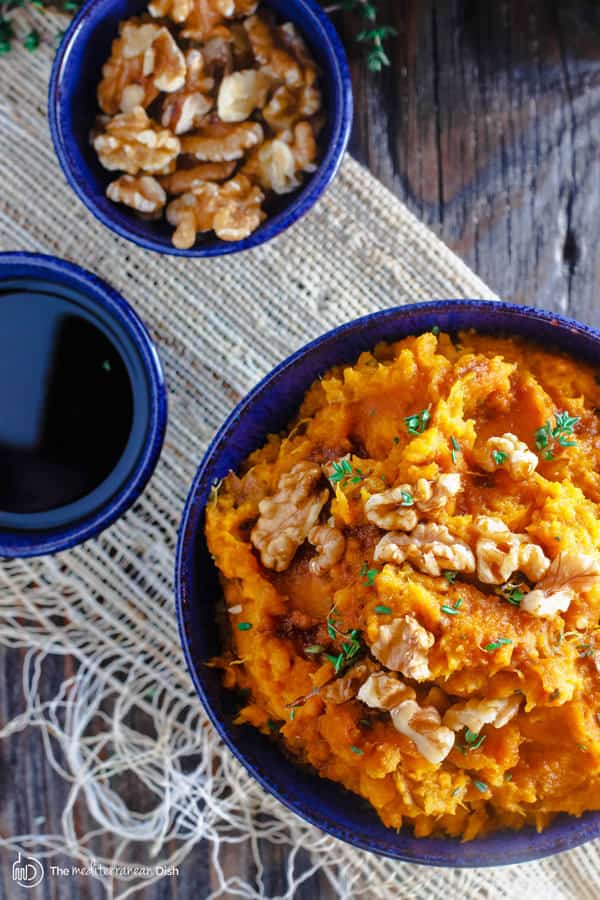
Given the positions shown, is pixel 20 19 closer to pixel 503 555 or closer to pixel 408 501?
pixel 408 501

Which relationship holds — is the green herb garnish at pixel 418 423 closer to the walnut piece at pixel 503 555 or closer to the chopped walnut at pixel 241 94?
the walnut piece at pixel 503 555

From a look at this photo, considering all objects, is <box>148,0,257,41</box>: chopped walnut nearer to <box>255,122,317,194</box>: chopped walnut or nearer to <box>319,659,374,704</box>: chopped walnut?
<box>255,122,317,194</box>: chopped walnut

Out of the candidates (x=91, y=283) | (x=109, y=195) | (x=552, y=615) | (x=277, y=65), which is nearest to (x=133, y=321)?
(x=91, y=283)

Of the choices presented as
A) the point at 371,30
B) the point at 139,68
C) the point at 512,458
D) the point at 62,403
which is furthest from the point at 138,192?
the point at 512,458

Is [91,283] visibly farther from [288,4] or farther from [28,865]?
[28,865]

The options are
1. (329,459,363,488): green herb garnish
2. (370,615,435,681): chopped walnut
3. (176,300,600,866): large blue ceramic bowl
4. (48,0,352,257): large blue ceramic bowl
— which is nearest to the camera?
(370,615,435,681): chopped walnut

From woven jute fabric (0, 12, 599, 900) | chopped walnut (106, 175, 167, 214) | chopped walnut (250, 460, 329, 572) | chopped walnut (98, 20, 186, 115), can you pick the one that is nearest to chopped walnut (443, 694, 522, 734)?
chopped walnut (250, 460, 329, 572)
